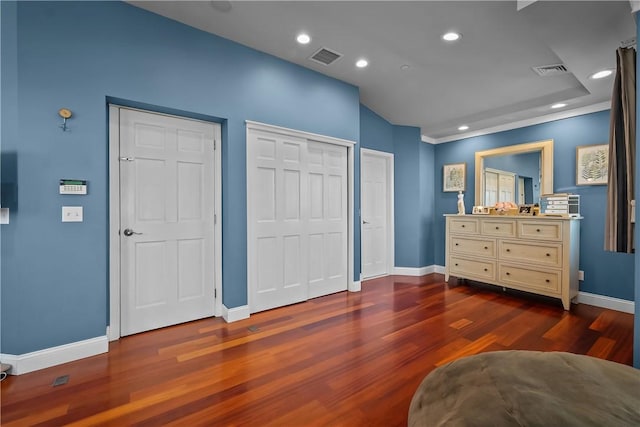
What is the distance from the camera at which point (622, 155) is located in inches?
81.2

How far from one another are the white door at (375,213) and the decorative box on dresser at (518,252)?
1.05 meters

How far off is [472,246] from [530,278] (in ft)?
2.79

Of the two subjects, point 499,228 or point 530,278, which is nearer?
point 530,278

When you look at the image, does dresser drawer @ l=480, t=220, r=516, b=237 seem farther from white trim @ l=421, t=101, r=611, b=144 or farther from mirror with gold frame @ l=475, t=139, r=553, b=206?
white trim @ l=421, t=101, r=611, b=144

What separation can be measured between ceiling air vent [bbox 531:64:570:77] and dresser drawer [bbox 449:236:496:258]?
2170 millimetres

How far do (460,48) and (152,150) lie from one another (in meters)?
3.26

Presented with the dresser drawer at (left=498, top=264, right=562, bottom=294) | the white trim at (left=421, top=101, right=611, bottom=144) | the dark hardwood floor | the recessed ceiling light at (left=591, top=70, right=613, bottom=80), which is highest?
the recessed ceiling light at (left=591, top=70, right=613, bottom=80)

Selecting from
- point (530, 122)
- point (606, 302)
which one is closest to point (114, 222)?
point (530, 122)

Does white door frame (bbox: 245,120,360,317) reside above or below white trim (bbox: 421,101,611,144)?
below

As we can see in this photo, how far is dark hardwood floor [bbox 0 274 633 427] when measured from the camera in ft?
5.54

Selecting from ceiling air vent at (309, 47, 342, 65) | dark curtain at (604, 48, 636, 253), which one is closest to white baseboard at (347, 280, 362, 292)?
dark curtain at (604, 48, 636, 253)

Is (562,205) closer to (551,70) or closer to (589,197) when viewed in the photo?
(589,197)

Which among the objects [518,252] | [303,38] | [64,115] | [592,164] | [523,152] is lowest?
[518,252]

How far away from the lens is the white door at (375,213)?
4922 mm
